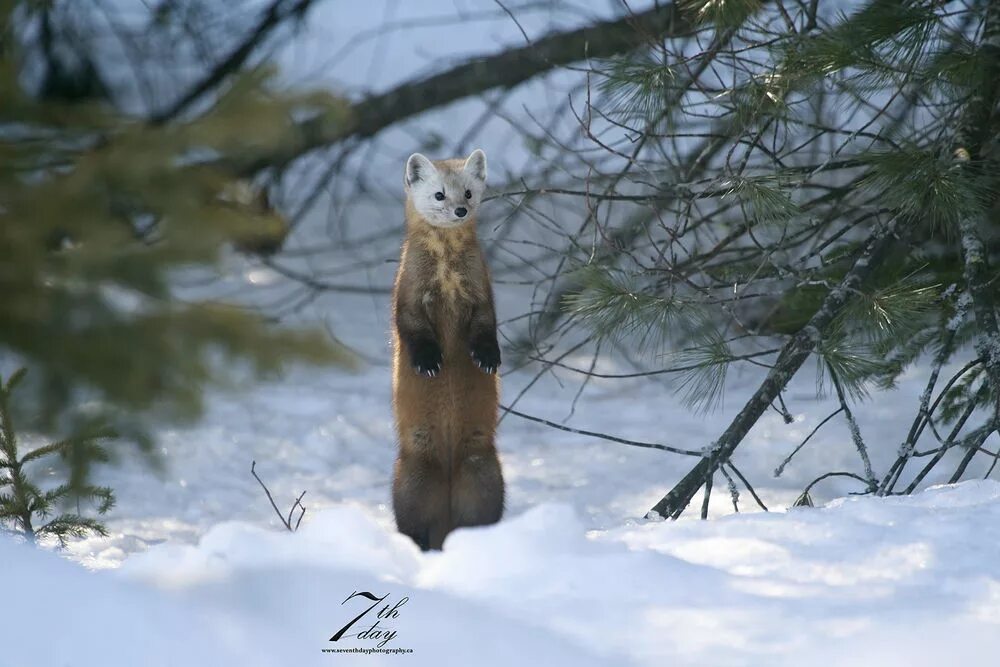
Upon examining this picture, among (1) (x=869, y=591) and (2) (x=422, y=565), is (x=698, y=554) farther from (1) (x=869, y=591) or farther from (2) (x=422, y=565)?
(2) (x=422, y=565)

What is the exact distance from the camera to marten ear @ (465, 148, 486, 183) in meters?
2.78

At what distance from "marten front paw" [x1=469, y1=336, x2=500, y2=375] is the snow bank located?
1.43 feet

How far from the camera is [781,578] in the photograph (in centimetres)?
224

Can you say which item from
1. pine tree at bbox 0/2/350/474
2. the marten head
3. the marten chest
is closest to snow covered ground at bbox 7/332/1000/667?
pine tree at bbox 0/2/350/474

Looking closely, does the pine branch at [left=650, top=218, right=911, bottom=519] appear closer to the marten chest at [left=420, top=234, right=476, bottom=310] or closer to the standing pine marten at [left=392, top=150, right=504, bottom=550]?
the standing pine marten at [left=392, top=150, right=504, bottom=550]

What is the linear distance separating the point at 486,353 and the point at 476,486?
1.12 feet

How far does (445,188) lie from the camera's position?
2.73m

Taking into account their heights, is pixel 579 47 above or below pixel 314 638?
above

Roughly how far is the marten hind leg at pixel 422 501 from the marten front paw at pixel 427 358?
246mm

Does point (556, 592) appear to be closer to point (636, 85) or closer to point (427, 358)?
point (427, 358)

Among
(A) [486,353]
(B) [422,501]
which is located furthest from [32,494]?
(A) [486,353]

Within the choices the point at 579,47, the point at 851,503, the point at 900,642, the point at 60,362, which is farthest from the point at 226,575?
the point at 579,47

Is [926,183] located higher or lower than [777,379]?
higher

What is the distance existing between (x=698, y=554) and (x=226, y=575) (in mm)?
1007
